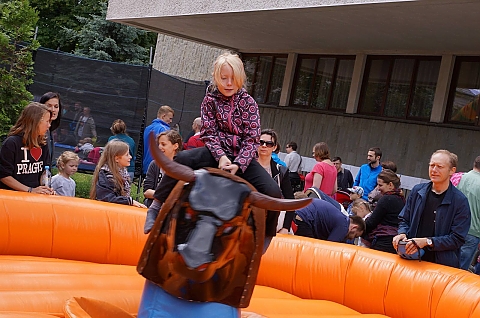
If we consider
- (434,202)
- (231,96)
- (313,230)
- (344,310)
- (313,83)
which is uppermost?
(313,83)

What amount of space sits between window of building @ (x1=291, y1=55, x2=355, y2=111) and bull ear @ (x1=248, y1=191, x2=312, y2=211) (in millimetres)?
13304

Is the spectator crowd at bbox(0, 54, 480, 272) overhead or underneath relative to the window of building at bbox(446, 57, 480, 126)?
underneath

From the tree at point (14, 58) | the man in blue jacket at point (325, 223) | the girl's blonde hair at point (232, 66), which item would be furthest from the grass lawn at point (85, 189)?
the girl's blonde hair at point (232, 66)

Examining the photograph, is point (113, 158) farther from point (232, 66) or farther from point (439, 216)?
point (232, 66)

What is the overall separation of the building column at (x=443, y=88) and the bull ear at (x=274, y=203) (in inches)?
458

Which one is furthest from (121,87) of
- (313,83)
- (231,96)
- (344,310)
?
(231,96)

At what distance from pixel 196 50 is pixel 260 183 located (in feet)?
51.3

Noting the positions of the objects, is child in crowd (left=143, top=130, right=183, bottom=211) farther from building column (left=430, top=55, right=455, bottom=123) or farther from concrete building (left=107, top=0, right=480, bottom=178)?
building column (left=430, top=55, right=455, bottom=123)

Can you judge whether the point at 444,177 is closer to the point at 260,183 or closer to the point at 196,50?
the point at 260,183

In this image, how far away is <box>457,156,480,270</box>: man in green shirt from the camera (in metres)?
7.67

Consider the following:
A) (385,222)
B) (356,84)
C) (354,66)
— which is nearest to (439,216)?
(385,222)

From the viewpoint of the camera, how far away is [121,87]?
503 inches

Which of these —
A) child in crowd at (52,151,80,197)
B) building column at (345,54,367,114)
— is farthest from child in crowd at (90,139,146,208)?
building column at (345,54,367,114)

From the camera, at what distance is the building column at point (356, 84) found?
1576 centimetres
